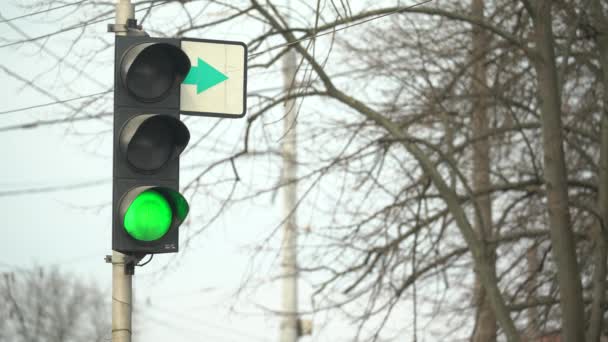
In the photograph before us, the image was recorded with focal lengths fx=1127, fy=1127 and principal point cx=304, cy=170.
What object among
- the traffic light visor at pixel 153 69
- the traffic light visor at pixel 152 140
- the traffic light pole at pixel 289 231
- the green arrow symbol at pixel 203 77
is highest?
the traffic light pole at pixel 289 231

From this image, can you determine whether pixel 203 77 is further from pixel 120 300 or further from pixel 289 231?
pixel 289 231

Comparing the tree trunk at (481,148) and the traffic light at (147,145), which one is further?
the tree trunk at (481,148)

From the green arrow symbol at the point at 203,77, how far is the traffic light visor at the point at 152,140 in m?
0.48

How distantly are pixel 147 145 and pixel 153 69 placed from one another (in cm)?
37

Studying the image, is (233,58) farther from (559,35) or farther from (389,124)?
(559,35)

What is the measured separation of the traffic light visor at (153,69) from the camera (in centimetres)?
524

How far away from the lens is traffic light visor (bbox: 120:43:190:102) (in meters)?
5.24

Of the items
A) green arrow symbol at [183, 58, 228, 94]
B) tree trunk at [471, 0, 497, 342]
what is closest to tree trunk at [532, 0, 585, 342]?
tree trunk at [471, 0, 497, 342]

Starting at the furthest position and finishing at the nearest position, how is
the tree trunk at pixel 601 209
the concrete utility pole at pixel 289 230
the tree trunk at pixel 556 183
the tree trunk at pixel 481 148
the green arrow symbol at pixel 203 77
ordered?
the tree trunk at pixel 481 148 < the concrete utility pole at pixel 289 230 < the tree trunk at pixel 601 209 < the tree trunk at pixel 556 183 < the green arrow symbol at pixel 203 77

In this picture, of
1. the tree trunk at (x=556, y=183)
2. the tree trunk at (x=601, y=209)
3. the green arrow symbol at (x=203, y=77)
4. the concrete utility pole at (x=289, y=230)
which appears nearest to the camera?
the green arrow symbol at (x=203, y=77)

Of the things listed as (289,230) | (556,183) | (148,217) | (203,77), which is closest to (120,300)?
(148,217)

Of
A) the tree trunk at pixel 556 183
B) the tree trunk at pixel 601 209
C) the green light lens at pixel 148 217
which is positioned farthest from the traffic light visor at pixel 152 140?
the tree trunk at pixel 601 209

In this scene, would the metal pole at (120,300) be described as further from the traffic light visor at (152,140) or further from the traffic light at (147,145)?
the traffic light visor at (152,140)

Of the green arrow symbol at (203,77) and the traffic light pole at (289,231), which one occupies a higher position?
the traffic light pole at (289,231)
